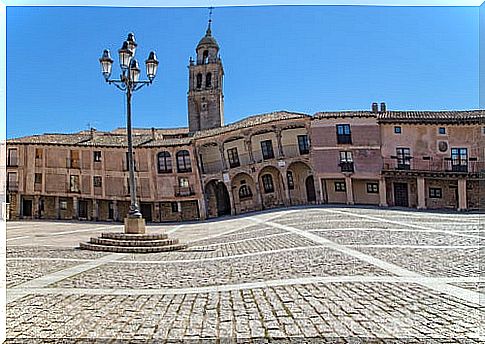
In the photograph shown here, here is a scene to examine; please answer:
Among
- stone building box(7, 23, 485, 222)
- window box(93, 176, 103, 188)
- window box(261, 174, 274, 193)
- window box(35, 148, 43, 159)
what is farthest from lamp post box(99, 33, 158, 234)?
window box(261, 174, 274, 193)

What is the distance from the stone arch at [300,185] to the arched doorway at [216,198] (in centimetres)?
227

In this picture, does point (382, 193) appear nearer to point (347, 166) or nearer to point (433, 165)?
point (433, 165)

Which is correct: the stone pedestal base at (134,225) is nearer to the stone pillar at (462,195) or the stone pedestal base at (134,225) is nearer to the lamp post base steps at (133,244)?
the lamp post base steps at (133,244)

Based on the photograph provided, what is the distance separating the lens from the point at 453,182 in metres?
7.50

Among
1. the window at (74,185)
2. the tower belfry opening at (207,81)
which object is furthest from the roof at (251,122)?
the window at (74,185)

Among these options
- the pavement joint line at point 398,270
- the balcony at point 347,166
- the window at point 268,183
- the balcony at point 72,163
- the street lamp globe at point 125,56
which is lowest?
the pavement joint line at point 398,270

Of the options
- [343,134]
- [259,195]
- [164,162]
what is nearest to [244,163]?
[259,195]

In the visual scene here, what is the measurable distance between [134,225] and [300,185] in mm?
7324

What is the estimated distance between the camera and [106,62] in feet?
24.7

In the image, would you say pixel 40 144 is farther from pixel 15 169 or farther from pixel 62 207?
pixel 62 207

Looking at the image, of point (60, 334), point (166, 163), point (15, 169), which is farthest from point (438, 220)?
point (15, 169)

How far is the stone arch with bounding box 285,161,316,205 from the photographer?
1288cm

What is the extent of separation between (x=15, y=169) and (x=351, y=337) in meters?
9.66

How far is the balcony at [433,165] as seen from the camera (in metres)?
6.75
